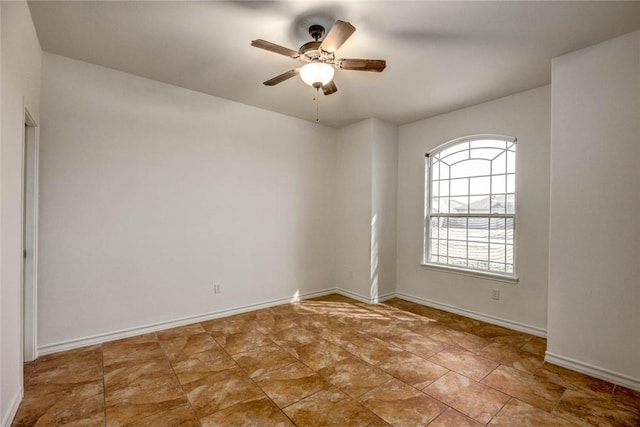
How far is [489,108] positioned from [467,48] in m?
1.46

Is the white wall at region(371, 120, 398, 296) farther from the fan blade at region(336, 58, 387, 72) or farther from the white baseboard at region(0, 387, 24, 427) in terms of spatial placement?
the white baseboard at region(0, 387, 24, 427)

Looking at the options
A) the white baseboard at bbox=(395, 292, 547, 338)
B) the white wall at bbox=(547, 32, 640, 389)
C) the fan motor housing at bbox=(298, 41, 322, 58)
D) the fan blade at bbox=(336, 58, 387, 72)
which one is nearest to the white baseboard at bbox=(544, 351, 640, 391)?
the white wall at bbox=(547, 32, 640, 389)

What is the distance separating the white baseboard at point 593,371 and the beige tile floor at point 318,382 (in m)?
0.06

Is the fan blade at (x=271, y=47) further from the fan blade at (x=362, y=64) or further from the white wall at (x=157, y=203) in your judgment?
the white wall at (x=157, y=203)

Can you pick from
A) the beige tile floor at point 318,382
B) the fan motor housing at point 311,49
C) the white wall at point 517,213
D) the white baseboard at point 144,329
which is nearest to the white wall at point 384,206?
the white wall at point 517,213

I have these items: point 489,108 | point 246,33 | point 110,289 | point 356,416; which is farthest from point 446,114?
point 110,289

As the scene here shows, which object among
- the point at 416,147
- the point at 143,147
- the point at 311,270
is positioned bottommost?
the point at 311,270

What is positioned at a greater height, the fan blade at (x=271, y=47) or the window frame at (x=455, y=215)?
the fan blade at (x=271, y=47)

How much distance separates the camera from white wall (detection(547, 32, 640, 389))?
2371 mm

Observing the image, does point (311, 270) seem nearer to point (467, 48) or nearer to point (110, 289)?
point (110, 289)

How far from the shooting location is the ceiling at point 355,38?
2137mm

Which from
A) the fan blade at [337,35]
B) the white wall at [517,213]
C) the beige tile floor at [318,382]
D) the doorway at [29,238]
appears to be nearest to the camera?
the fan blade at [337,35]

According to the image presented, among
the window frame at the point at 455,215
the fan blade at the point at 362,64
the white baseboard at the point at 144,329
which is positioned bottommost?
the white baseboard at the point at 144,329

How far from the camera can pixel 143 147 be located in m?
3.28
